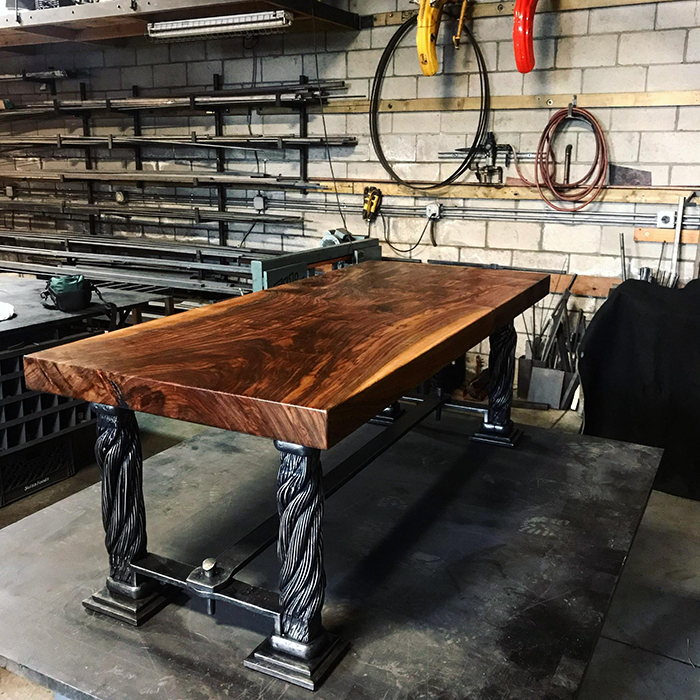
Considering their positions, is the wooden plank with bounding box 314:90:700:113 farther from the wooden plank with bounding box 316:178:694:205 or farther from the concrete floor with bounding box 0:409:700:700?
the concrete floor with bounding box 0:409:700:700

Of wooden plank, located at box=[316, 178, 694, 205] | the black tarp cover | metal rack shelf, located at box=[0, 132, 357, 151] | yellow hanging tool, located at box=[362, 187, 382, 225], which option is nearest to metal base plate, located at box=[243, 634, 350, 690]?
the black tarp cover

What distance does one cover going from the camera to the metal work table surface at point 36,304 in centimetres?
287

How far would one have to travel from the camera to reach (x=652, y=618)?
2.26 metres

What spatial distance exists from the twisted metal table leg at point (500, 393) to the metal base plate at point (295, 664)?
3.54 feet

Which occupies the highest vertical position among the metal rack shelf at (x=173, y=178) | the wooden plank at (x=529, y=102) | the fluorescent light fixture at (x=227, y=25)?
the fluorescent light fixture at (x=227, y=25)

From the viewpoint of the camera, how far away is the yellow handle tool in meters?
3.82

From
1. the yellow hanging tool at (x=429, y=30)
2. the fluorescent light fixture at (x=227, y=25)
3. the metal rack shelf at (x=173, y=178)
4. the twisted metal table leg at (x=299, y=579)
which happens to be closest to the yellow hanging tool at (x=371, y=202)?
the metal rack shelf at (x=173, y=178)

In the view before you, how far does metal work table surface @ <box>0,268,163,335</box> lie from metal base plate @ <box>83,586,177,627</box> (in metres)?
1.79

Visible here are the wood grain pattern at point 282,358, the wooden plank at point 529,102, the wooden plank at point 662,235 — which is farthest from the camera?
the wooden plank at point 662,235

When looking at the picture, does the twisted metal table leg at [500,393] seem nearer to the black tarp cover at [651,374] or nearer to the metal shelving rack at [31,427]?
the black tarp cover at [651,374]

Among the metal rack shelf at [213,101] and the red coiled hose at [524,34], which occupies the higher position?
the red coiled hose at [524,34]

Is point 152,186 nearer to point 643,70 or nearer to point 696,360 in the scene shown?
point 643,70

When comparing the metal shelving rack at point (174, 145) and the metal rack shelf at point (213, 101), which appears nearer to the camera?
the metal rack shelf at point (213, 101)

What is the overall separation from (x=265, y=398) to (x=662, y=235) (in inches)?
138
